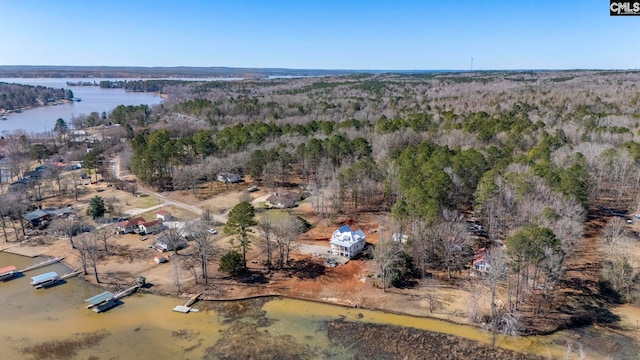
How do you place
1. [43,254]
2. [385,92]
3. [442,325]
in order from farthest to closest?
1. [385,92]
2. [43,254]
3. [442,325]

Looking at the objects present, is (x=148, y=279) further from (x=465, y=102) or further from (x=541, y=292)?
(x=465, y=102)

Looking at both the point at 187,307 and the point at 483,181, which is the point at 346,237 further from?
the point at 483,181

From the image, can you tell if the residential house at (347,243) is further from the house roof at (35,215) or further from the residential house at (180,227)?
the house roof at (35,215)

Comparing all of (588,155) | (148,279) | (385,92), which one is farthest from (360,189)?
(385,92)

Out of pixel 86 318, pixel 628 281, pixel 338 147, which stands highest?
pixel 338 147

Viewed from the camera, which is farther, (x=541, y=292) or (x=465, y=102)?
(x=465, y=102)

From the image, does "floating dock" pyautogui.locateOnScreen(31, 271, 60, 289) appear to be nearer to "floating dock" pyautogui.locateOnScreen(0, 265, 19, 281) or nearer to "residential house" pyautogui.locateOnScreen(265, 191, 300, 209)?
"floating dock" pyautogui.locateOnScreen(0, 265, 19, 281)

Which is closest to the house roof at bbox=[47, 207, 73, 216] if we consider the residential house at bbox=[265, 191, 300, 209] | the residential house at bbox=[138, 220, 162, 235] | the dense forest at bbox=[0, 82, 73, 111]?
the residential house at bbox=[138, 220, 162, 235]
